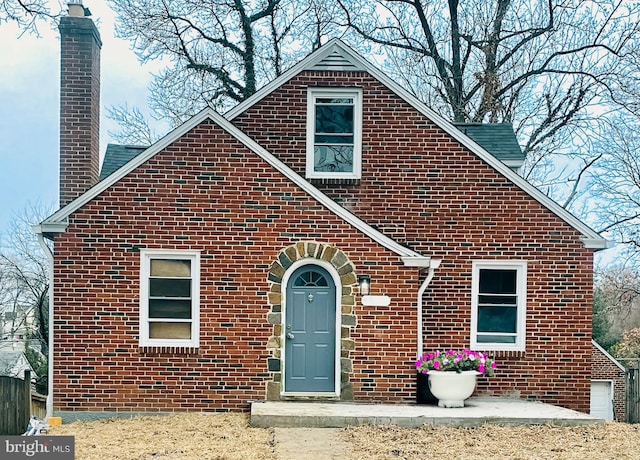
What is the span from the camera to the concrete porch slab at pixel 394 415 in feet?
34.5

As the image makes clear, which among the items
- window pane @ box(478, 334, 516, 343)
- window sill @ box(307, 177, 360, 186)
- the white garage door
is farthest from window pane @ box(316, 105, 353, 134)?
the white garage door

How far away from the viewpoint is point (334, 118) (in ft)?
44.9

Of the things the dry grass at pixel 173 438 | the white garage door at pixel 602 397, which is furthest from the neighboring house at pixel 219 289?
the white garage door at pixel 602 397

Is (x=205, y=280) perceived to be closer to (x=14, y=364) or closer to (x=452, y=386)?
(x=452, y=386)

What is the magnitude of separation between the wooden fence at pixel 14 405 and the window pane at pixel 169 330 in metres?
1.98

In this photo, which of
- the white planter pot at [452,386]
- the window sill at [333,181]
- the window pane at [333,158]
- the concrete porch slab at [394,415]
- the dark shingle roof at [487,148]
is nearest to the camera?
the concrete porch slab at [394,415]

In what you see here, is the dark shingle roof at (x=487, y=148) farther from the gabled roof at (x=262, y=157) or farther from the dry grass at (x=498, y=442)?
the dry grass at (x=498, y=442)

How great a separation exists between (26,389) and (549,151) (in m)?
18.9

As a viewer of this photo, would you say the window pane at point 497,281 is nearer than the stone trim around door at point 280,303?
No

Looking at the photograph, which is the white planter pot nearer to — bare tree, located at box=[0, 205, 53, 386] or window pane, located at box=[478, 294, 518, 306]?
window pane, located at box=[478, 294, 518, 306]

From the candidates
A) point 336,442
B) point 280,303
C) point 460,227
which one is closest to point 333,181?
point 460,227

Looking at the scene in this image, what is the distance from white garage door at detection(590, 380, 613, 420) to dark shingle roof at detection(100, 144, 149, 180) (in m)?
21.1

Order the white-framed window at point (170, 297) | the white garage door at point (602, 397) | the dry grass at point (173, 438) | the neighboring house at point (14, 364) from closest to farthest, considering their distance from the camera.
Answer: the dry grass at point (173, 438) → the white-framed window at point (170, 297) → the neighboring house at point (14, 364) → the white garage door at point (602, 397)

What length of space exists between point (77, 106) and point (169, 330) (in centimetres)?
454
